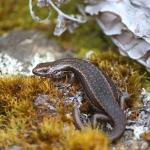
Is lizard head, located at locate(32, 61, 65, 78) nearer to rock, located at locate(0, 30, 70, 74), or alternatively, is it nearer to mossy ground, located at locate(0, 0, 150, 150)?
mossy ground, located at locate(0, 0, 150, 150)

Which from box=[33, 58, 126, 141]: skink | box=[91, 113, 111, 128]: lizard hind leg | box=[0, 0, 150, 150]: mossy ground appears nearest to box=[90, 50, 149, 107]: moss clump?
box=[0, 0, 150, 150]: mossy ground

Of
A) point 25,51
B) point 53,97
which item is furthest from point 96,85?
point 25,51

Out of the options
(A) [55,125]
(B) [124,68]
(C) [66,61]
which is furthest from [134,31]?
(A) [55,125]

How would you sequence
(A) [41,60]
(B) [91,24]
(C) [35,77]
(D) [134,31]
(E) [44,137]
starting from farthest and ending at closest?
(B) [91,24]
(A) [41,60]
(D) [134,31]
(C) [35,77]
(E) [44,137]

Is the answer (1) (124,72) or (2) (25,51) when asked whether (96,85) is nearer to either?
(1) (124,72)

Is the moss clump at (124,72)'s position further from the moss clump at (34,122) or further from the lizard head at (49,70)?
the moss clump at (34,122)

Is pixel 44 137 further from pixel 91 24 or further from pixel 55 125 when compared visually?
pixel 91 24
